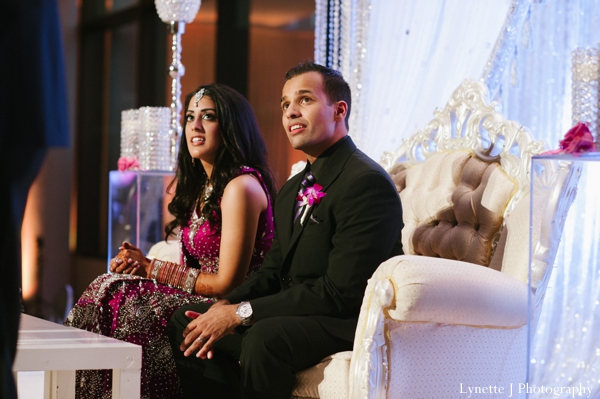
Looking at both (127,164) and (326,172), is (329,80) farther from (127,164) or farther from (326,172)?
(127,164)

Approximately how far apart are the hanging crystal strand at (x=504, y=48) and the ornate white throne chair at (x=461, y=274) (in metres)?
0.21

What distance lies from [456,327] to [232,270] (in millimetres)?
805

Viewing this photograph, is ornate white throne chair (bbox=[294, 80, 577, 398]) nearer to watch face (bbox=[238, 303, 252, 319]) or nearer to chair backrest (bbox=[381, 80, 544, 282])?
chair backrest (bbox=[381, 80, 544, 282])

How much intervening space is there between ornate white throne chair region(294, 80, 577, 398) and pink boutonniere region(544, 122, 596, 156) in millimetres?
175

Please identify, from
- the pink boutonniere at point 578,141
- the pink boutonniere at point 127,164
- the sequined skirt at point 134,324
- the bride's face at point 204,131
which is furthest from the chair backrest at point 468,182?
the pink boutonniere at point 127,164

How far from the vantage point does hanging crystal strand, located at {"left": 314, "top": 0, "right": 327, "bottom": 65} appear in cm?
380

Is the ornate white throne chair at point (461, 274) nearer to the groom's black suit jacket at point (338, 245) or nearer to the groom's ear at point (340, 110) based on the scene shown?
the groom's black suit jacket at point (338, 245)

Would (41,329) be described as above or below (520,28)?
below

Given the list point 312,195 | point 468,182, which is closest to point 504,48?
point 468,182

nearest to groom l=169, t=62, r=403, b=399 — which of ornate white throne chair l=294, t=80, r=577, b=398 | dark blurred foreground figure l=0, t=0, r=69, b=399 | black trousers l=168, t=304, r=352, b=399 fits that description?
black trousers l=168, t=304, r=352, b=399

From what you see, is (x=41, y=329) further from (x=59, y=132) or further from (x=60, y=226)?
(x=60, y=226)

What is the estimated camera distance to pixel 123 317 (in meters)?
2.34

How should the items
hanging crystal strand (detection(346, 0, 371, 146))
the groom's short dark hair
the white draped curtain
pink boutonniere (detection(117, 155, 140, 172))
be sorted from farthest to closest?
pink boutonniere (detection(117, 155, 140, 172)) < hanging crystal strand (detection(346, 0, 371, 146)) < the white draped curtain < the groom's short dark hair

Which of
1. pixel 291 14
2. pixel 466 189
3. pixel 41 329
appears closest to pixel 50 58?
pixel 41 329
